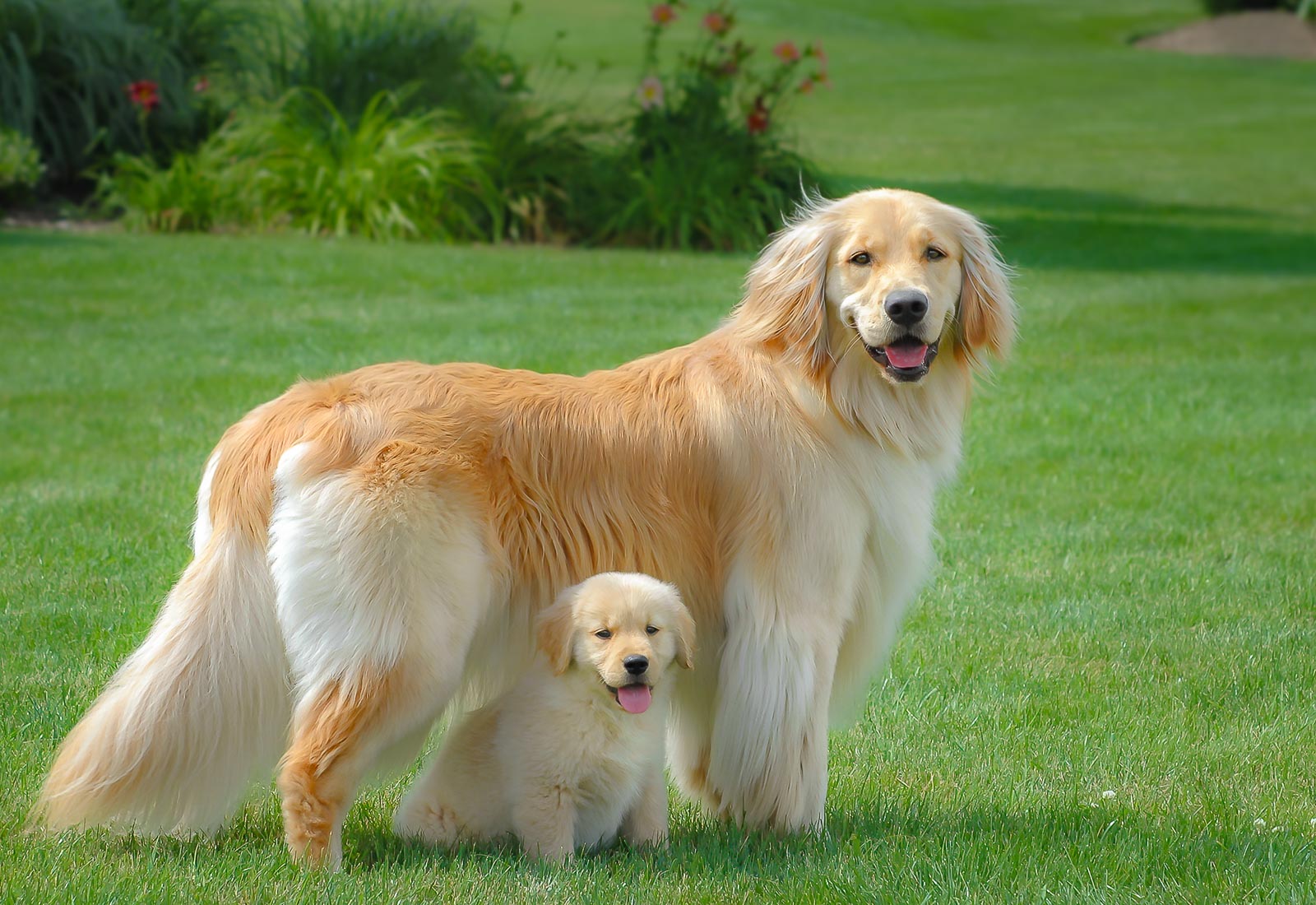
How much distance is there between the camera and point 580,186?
1535 centimetres

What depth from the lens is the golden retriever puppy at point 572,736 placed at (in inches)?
152

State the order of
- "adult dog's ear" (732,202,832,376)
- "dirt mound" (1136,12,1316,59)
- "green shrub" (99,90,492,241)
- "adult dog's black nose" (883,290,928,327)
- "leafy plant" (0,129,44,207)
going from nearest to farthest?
"adult dog's black nose" (883,290,928,327) → "adult dog's ear" (732,202,832,376) → "leafy plant" (0,129,44,207) → "green shrub" (99,90,492,241) → "dirt mound" (1136,12,1316,59)

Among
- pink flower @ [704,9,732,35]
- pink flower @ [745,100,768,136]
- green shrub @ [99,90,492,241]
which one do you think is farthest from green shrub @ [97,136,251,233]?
pink flower @ [745,100,768,136]

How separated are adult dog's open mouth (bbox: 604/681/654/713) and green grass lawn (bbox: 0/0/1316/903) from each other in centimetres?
A: 42

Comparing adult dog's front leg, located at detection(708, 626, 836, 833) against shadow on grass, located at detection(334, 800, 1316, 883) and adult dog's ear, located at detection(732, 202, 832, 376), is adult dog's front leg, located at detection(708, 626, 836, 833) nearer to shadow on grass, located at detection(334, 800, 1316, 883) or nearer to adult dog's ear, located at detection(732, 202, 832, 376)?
shadow on grass, located at detection(334, 800, 1316, 883)

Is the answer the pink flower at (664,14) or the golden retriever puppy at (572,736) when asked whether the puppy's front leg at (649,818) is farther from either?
the pink flower at (664,14)

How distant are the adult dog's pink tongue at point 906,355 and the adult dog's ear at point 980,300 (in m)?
0.28

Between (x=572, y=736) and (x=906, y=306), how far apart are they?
1.46 meters

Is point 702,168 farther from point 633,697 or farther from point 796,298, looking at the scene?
point 633,697

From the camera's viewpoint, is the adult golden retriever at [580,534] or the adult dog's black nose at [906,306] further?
the adult dog's black nose at [906,306]

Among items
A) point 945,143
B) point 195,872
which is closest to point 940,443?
point 195,872

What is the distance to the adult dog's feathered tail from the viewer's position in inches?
148

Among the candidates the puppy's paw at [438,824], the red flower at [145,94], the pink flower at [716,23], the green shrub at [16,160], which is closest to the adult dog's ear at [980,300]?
the puppy's paw at [438,824]

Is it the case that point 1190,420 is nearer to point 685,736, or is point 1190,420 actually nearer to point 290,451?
point 685,736
